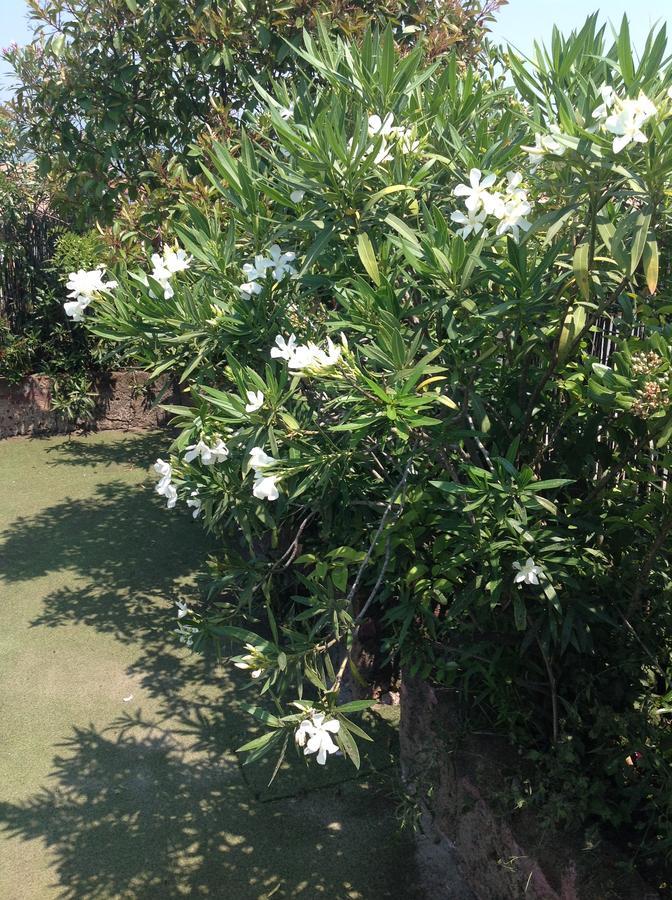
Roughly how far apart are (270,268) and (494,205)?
74 cm

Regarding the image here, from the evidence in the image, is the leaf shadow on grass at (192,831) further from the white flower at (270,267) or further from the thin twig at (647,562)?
the white flower at (270,267)

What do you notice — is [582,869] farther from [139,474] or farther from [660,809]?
[139,474]

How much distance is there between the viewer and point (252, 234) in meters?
2.59

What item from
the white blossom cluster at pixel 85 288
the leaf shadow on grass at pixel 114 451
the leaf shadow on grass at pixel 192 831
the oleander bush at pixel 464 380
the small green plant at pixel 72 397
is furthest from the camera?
the small green plant at pixel 72 397

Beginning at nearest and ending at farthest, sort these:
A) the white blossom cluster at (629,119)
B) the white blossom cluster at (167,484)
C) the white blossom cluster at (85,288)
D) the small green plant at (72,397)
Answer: the white blossom cluster at (629,119) < the white blossom cluster at (167,484) < the white blossom cluster at (85,288) < the small green plant at (72,397)

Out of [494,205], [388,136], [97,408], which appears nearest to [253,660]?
[494,205]

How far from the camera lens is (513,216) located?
2049mm

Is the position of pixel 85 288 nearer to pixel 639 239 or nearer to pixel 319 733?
pixel 319 733

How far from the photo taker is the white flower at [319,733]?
80.0 inches

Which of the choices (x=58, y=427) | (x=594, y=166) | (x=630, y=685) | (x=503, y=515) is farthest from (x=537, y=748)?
(x=58, y=427)

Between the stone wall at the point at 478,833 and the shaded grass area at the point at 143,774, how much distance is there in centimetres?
17

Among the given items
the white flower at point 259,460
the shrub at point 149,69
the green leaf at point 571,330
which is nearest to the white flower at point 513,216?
the green leaf at point 571,330

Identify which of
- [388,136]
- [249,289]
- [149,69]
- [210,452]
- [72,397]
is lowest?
[72,397]

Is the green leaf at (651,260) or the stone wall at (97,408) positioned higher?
the green leaf at (651,260)
